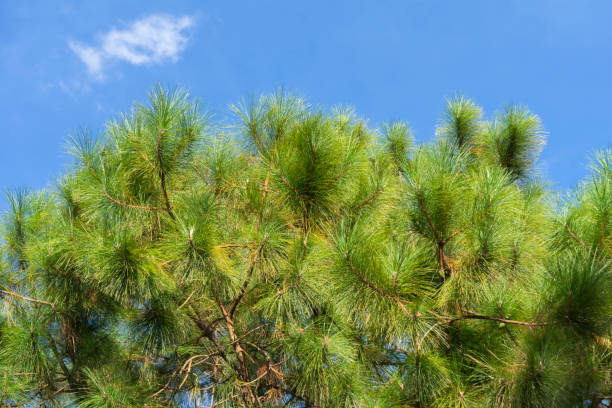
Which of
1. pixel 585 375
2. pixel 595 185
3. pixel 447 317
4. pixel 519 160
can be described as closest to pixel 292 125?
pixel 447 317

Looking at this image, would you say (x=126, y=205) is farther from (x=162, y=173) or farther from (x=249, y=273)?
(x=249, y=273)

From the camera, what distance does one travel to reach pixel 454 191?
7.96 ft

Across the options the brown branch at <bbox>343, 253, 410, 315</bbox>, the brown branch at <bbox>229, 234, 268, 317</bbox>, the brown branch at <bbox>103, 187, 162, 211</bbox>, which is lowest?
the brown branch at <bbox>343, 253, 410, 315</bbox>

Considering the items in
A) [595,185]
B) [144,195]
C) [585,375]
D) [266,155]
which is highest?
[266,155]

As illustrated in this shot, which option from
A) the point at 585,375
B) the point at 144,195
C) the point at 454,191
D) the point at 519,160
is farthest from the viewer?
the point at 519,160

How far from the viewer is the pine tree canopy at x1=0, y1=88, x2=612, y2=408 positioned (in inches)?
88.4

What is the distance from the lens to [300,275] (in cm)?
267

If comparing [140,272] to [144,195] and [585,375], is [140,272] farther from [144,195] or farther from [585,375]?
[585,375]

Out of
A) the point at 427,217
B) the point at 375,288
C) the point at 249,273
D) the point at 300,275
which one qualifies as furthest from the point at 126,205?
the point at 427,217

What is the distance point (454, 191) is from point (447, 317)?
23.6 inches

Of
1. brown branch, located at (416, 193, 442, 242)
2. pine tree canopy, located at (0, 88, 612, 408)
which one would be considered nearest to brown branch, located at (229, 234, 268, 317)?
pine tree canopy, located at (0, 88, 612, 408)

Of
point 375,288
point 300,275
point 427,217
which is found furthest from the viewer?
point 300,275

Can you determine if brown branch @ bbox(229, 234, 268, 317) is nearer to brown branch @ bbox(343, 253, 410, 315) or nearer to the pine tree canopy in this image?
the pine tree canopy

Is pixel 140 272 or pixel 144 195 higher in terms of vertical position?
pixel 144 195
